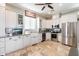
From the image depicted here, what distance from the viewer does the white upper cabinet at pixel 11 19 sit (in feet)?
6.56

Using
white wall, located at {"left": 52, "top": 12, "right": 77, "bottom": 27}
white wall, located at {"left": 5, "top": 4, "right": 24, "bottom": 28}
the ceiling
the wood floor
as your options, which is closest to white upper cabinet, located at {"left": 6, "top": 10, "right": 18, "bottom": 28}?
white wall, located at {"left": 5, "top": 4, "right": 24, "bottom": 28}

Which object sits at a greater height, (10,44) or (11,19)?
(11,19)

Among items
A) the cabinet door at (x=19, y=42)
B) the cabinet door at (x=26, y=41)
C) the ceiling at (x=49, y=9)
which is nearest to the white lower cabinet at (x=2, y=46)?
the cabinet door at (x=19, y=42)

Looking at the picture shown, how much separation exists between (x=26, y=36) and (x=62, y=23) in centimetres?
74

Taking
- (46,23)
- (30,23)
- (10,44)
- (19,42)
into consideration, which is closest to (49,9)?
(46,23)

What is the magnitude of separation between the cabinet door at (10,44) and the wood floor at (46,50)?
0.26 ft

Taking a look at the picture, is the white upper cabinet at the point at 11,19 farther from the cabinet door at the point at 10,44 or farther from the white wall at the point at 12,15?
the cabinet door at the point at 10,44

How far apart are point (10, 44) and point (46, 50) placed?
0.67 m

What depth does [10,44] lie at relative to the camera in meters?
2.04

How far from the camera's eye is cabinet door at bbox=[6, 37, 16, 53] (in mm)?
1992

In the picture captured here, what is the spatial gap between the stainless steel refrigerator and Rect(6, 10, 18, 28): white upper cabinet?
2.98 feet

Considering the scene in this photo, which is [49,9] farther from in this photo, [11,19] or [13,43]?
[13,43]

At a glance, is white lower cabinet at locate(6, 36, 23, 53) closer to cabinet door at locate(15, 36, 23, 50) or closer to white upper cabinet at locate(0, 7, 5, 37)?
cabinet door at locate(15, 36, 23, 50)

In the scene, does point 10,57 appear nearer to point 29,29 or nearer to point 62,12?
point 29,29
